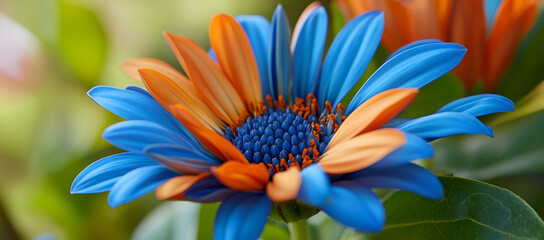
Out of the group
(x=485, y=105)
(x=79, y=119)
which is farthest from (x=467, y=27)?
(x=79, y=119)

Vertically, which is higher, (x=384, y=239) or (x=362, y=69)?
(x=362, y=69)

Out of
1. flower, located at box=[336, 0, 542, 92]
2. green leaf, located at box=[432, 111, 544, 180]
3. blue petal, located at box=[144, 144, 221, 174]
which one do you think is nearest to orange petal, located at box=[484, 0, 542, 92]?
flower, located at box=[336, 0, 542, 92]

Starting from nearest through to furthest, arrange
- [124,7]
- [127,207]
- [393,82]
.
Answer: [393,82] → [127,207] → [124,7]

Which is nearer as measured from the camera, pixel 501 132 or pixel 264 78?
pixel 264 78

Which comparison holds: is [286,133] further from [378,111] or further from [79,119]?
[79,119]

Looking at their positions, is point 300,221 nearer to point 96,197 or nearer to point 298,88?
point 298,88

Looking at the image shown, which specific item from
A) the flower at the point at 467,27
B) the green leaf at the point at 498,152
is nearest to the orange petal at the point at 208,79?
the flower at the point at 467,27

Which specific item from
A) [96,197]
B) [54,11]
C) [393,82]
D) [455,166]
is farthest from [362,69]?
[54,11]

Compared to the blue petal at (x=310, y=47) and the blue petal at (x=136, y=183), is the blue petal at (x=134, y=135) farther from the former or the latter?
the blue petal at (x=310, y=47)
